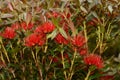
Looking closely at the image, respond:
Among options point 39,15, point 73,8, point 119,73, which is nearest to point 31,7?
point 39,15

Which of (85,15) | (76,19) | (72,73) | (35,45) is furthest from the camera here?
(76,19)

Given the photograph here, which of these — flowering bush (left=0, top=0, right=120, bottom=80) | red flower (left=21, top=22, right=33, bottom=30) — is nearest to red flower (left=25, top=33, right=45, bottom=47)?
flowering bush (left=0, top=0, right=120, bottom=80)

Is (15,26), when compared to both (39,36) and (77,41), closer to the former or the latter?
(39,36)

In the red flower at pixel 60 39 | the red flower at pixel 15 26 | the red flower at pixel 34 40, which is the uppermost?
the red flower at pixel 15 26

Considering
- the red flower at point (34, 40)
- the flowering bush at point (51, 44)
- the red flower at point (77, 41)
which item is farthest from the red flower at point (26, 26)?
the red flower at point (77, 41)

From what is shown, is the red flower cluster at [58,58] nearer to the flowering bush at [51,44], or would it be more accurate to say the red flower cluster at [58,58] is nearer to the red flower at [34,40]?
the flowering bush at [51,44]

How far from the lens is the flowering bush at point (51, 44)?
1.23 metres

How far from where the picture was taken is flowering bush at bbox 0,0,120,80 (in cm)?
123

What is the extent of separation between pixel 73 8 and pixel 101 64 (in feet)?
1.11

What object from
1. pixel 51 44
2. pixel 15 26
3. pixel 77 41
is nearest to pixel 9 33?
pixel 15 26

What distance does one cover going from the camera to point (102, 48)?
1.50 metres

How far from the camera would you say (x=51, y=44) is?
131cm

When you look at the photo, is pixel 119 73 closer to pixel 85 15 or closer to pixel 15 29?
pixel 85 15

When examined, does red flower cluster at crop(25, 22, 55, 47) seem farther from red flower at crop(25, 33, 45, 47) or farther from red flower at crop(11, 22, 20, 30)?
red flower at crop(11, 22, 20, 30)
